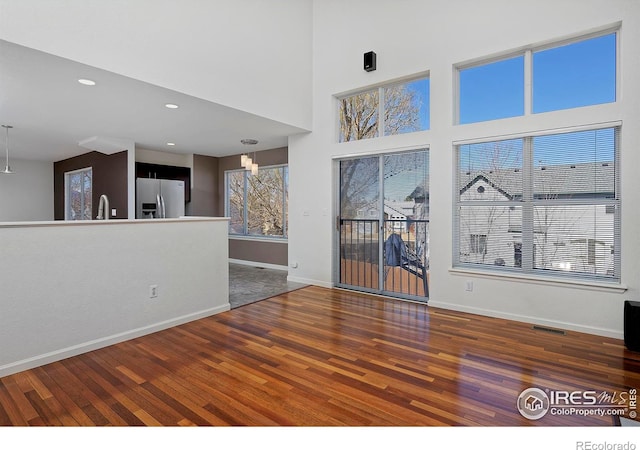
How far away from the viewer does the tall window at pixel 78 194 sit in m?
7.38

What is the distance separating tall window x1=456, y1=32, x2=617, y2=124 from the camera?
10.9 feet

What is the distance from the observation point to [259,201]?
725 centimetres

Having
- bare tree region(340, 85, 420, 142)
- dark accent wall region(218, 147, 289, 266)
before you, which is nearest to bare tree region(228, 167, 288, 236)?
dark accent wall region(218, 147, 289, 266)

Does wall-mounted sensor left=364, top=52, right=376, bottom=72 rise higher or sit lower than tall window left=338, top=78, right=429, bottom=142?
higher

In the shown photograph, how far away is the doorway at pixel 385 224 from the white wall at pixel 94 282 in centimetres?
213

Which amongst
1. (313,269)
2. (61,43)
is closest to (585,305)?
(313,269)

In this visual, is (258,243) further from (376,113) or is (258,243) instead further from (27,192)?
(27,192)

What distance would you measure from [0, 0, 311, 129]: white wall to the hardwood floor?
253 centimetres

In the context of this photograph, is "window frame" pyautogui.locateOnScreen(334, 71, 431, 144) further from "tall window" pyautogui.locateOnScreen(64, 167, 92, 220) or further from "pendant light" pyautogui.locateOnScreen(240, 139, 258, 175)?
→ "tall window" pyautogui.locateOnScreen(64, 167, 92, 220)

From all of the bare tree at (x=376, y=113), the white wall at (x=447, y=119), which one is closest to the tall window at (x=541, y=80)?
the white wall at (x=447, y=119)

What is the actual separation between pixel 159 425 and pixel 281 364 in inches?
38.3

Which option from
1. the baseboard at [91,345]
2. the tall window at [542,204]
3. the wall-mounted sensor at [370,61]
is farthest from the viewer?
the wall-mounted sensor at [370,61]

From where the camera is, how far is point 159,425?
6.11 ft

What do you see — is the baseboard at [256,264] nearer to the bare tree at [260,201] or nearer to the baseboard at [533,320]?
the bare tree at [260,201]
